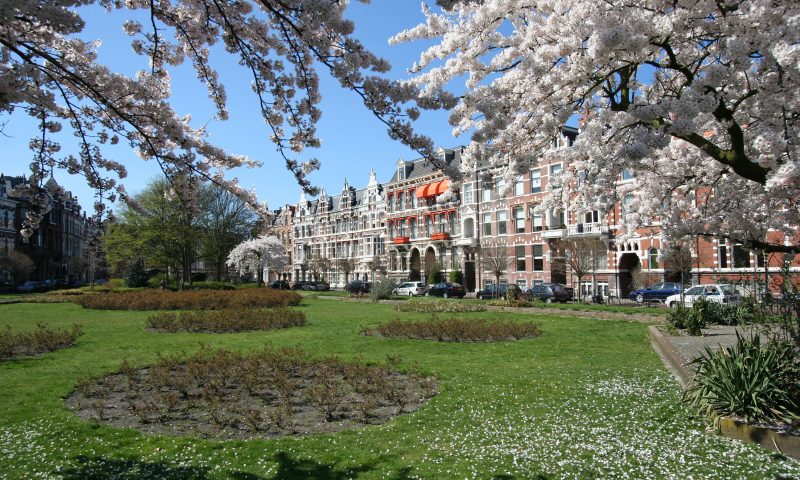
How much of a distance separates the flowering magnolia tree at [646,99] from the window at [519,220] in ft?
117

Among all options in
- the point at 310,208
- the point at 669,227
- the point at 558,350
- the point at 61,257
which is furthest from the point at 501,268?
the point at 61,257

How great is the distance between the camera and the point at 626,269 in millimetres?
37969

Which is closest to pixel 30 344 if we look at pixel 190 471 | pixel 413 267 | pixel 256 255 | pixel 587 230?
Result: pixel 190 471

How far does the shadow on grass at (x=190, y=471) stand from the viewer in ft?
16.6

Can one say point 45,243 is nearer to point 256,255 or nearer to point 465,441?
point 256,255

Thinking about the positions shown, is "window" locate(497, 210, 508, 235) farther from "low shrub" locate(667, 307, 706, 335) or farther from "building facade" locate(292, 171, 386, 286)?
"low shrub" locate(667, 307, 706, 335)

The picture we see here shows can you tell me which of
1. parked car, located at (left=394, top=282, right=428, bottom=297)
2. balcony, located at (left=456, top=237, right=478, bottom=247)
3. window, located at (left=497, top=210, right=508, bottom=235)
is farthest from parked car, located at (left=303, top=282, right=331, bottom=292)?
window, located at (left=497, top=210, right=508, bottom=235)

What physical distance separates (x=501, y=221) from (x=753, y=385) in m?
41.3

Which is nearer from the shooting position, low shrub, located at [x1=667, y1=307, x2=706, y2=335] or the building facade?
low shrub, located at [x1=667, y1=307, x2=706, y2=335]

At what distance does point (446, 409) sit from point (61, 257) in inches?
3338

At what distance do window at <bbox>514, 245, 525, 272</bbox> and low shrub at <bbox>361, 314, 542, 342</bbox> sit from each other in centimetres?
2852

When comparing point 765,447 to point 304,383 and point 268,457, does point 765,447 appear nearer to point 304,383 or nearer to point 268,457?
point 268,457

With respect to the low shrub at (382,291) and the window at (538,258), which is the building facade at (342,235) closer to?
the window at (538,258)

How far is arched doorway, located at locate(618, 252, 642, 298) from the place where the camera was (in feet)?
124
